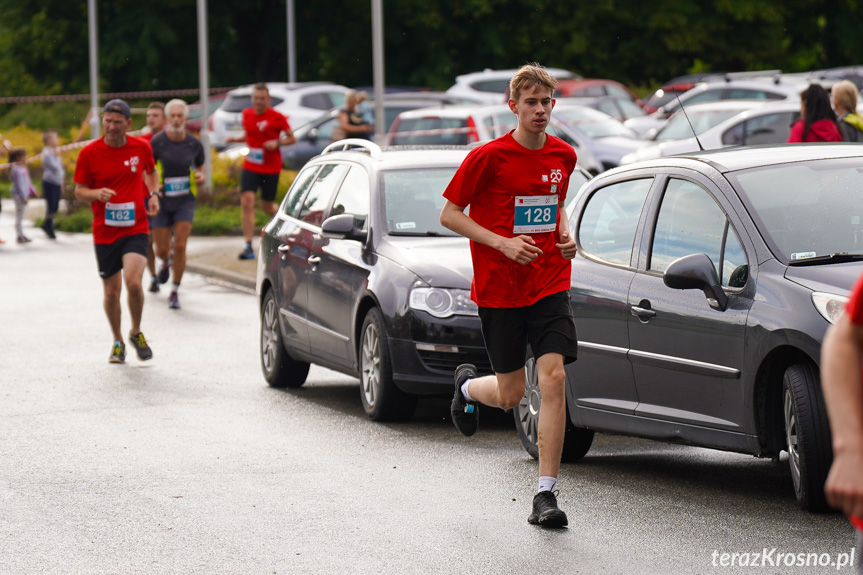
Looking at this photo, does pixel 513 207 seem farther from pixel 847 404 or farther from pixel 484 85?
pixel 484 85

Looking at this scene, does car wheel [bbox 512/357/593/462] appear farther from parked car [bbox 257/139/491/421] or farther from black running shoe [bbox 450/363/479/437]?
parked car [bbox 257/139/491/421]

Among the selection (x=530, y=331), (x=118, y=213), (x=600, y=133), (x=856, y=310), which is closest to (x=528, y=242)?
(x=530, y=331)

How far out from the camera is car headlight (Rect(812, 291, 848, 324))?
633 centimetres

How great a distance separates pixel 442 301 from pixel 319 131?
817 inches

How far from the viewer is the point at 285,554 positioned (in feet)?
20.1

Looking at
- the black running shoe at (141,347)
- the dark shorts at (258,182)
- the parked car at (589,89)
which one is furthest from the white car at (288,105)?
the black running shoe at (141,347)

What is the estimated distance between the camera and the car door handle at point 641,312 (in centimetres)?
730

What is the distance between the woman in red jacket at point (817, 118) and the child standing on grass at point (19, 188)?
14.7 meters

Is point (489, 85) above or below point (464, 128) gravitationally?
above

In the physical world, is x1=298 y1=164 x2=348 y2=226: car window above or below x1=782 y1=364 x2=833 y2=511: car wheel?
above

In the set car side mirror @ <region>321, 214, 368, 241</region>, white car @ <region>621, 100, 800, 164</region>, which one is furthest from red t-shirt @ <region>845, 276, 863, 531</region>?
white car @ <region>621, 100, 800, 164</region>

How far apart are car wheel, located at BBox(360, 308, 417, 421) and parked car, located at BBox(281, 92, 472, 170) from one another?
17108 mm

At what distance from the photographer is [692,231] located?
7383 millimetres

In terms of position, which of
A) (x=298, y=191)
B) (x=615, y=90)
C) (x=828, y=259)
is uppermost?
(x=828, y=259)
